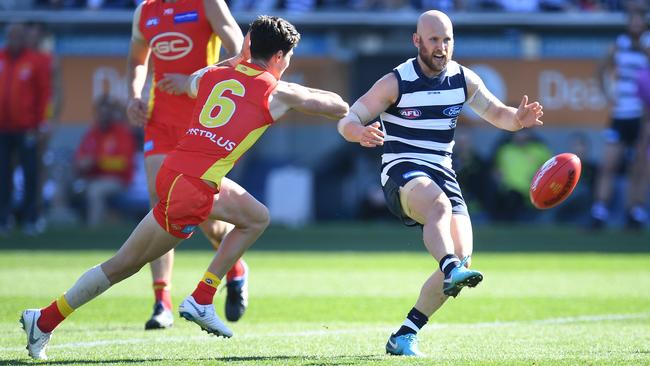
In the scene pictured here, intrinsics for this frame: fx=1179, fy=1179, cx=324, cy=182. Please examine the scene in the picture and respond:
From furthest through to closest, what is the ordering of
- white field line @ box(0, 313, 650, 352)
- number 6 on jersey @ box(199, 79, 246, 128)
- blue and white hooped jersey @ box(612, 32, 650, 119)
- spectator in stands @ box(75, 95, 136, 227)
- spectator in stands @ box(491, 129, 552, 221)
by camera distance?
spectator in stands @ box(491, 129, 552, 221) → spectator in stands @ box(75, 95, 136, 227) → blue and white hooped jersey @ box(612, 32, 650, 119) → white field line @ box(0, 313, 650, 352) → number 6 on jersey @ box(199, 79, 246, 128)

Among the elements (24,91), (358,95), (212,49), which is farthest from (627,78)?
(212,49)

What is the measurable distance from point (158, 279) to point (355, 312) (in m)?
1.74

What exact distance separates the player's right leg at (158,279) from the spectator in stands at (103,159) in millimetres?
10321

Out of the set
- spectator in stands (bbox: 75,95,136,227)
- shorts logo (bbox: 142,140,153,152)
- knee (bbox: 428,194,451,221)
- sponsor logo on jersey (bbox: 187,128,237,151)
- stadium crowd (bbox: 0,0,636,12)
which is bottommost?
spectator in stands (bbox: 75,95,136,227)

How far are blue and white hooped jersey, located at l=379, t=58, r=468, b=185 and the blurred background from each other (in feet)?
38.5

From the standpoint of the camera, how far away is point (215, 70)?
7141 millimetres

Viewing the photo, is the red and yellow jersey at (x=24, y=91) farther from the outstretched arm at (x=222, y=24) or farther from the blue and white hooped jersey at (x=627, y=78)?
the outstretched arm at (x=222, y=24)

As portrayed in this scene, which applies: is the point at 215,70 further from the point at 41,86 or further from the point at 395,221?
the point at 395,221

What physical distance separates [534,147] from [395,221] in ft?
8.66

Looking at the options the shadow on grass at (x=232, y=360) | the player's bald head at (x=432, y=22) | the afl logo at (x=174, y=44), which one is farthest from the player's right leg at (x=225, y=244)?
the afl logo at (x=174, y=44)

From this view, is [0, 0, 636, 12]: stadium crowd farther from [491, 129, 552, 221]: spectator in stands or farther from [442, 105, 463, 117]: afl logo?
[442, 105, 463, 117]: afl logo

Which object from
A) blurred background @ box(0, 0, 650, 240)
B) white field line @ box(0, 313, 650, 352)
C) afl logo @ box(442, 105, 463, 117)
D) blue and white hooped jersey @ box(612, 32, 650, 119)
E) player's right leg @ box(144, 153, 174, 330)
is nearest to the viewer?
afl logo @ box(442, 105, 463, 117)

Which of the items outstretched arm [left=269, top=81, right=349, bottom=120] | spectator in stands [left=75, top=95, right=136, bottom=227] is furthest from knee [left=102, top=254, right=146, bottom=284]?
spectator in stands [left=75, top=95, right=136, bottom=227]

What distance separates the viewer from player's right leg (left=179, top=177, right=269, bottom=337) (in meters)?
7.00
